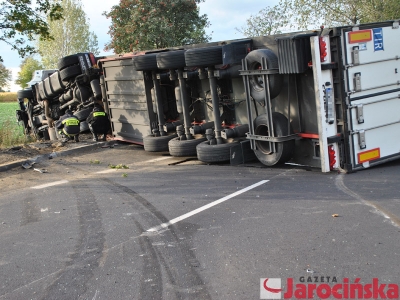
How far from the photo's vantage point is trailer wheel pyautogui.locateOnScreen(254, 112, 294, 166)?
26.8 feet

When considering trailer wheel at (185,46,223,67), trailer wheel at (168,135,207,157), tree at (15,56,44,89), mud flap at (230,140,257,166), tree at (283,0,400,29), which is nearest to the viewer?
trailer wheel at (185,46,223,67)

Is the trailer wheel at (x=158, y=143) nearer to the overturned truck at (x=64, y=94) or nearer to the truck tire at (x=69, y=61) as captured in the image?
the overturned truck at (x=64, y=94)

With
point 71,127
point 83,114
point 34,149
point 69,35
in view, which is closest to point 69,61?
point 83,114

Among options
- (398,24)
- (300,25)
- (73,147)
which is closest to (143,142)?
(73,147)

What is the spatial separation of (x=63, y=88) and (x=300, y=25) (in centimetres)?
1206

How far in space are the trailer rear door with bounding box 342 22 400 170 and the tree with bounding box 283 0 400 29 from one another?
1280cm

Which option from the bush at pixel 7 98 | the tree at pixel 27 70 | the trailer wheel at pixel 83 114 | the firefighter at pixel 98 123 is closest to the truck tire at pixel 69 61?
the trailer wheel at pixel 83 114

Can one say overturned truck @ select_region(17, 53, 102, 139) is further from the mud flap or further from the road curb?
the mud flap

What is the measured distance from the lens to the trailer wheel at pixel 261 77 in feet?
26.0

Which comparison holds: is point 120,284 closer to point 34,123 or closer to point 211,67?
point 211,67

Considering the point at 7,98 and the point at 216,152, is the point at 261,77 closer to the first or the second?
Answer: the point at 216,152

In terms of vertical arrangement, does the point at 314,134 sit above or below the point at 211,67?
below

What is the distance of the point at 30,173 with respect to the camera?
961 centimetres

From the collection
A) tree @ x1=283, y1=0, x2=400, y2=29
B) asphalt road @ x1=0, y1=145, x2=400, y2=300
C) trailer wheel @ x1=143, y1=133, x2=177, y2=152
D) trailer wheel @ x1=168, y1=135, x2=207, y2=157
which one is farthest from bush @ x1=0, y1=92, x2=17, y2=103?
asphalt road @ x1=0, y1=145, x2=400, y2=300
